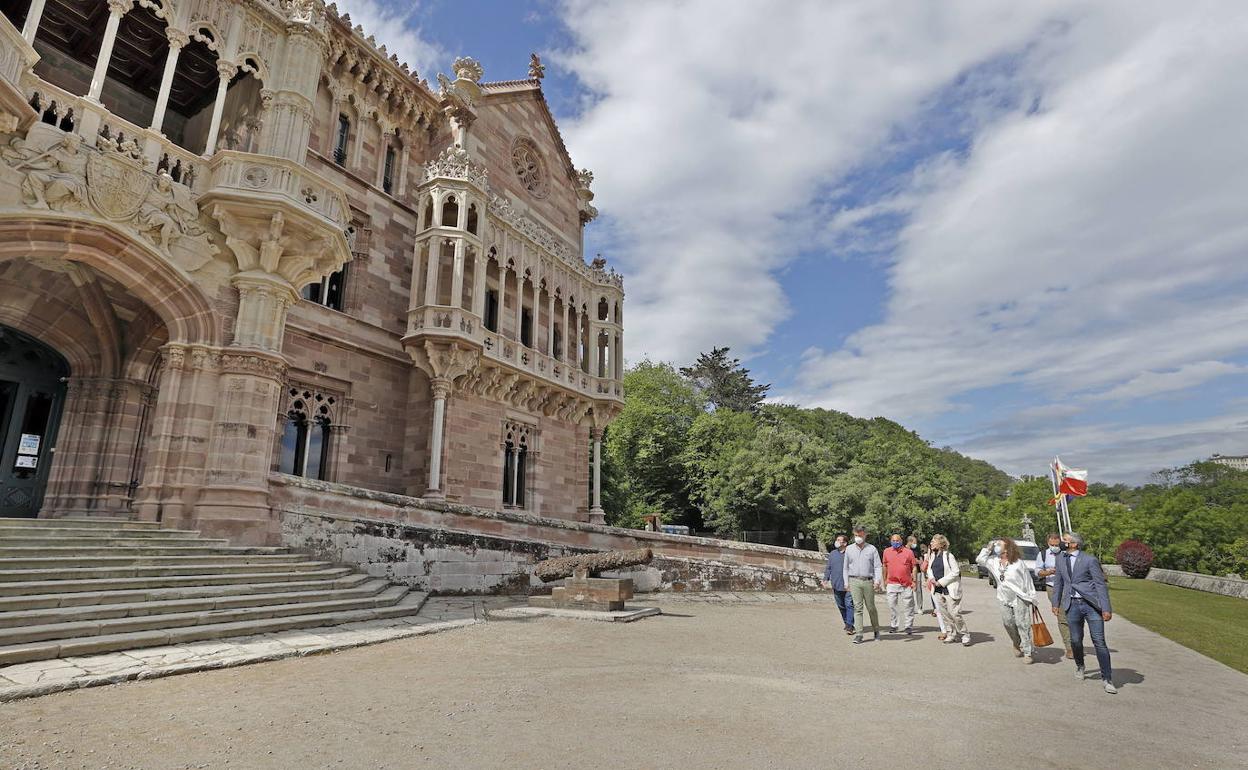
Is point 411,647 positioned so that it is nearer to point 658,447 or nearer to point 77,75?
point 77,75

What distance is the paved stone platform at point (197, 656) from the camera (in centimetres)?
551

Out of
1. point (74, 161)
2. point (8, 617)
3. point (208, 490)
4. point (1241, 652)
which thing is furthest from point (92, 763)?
point (1241, 652)

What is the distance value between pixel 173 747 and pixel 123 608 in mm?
4562

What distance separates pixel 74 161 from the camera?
10062 mm

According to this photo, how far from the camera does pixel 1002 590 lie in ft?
29.7

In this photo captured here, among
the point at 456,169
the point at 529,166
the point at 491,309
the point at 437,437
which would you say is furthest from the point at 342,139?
the point at 437,437

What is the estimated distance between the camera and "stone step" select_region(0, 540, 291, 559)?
8156 mm

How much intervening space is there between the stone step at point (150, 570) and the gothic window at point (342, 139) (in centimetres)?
1274

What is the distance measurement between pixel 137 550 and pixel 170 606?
6.37 feet

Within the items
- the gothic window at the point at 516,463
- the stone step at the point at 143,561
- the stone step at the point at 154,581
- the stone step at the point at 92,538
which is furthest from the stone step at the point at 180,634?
the gothic window at the point at 516,463

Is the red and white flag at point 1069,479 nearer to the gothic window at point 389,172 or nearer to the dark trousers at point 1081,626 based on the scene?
the dark trousers at point 1081,626

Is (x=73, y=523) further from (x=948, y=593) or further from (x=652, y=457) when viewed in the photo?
(x=652, y=457)

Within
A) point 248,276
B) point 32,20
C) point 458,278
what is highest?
point 32,20


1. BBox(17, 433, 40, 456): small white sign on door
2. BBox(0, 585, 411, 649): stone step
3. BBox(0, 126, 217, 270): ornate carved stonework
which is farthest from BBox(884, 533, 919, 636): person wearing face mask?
BBox(17, 433, 40, 456): small white sign on door
